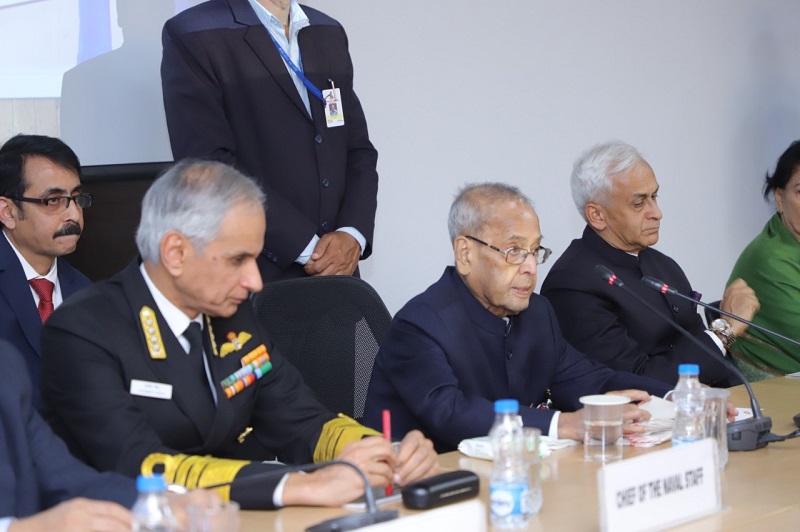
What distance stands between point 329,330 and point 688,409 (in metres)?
0.98

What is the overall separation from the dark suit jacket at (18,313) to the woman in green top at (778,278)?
2.34 metres

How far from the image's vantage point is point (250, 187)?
91.3 inches

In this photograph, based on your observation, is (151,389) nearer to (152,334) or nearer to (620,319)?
(152,334)

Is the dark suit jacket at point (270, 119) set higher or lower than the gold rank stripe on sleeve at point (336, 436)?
higher

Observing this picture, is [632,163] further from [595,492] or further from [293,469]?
[293,469]

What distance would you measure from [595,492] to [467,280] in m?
0.98

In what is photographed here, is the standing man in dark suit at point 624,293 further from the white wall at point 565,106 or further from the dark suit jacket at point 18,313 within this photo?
the dark suit jacket at point 18,313

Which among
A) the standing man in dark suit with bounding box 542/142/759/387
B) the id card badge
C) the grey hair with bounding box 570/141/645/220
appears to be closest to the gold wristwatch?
the standing man in dark suit with bounding box 542/142/759/387

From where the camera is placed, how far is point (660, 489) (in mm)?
1839

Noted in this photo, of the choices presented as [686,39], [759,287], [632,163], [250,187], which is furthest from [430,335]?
[686,39]

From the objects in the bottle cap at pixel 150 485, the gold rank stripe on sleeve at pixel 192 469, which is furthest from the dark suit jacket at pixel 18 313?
the bottle cap at pixel 150 485

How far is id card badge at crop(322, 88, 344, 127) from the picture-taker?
3.68 meters

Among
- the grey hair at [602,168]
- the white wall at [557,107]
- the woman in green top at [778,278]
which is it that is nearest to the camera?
the grey hair at [602,168]

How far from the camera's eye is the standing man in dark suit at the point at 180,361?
2.12 metres
